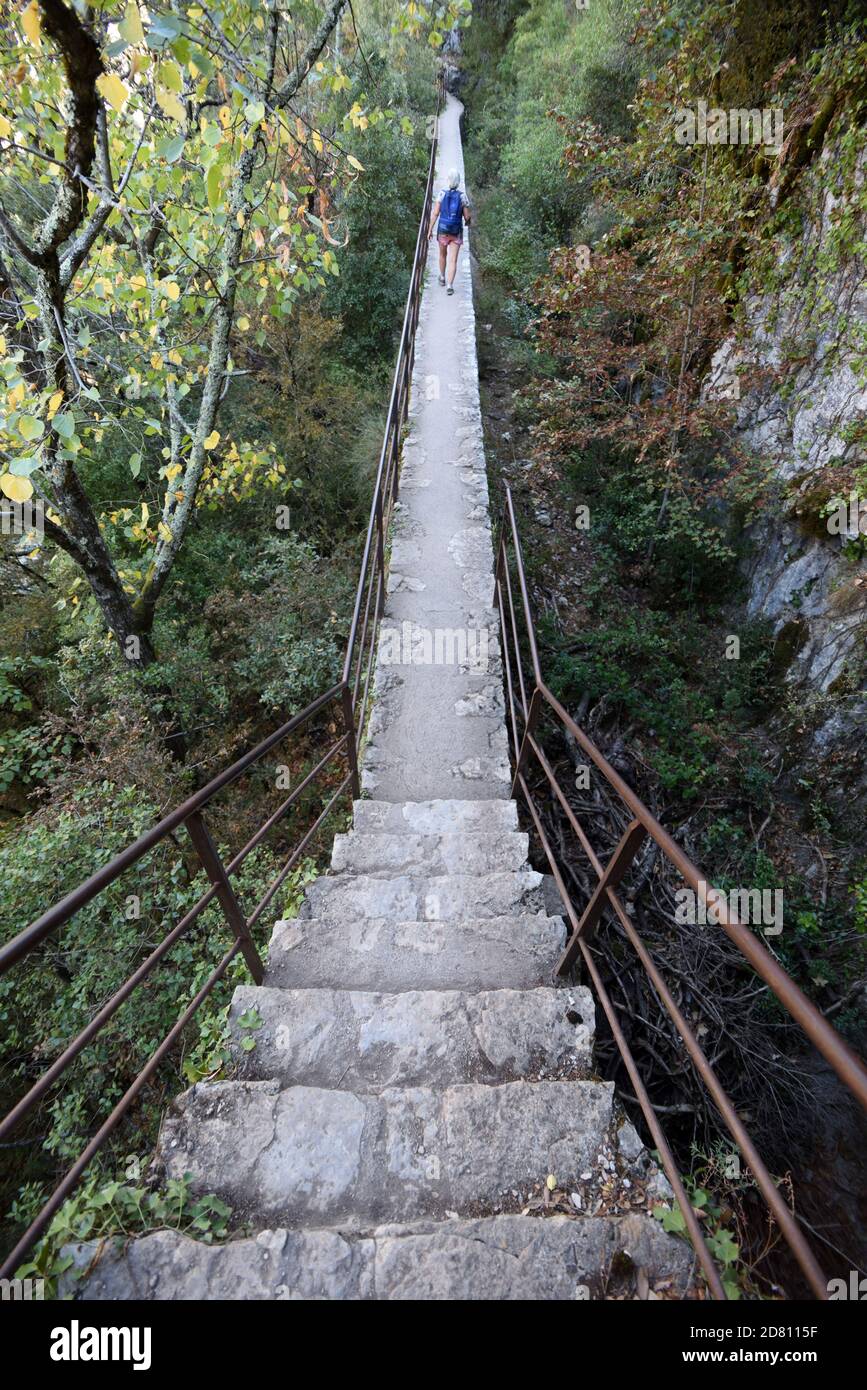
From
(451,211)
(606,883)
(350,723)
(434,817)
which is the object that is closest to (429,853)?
(434,817)

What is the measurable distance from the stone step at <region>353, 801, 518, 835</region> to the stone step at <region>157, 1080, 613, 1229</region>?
1.68 meters

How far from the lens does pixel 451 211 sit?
25.8ft

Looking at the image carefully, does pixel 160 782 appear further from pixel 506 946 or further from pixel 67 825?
pixel 506 946

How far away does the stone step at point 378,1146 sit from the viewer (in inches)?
65.7

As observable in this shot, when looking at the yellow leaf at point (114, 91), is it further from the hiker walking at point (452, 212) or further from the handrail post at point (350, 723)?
the hiker walking at point (452, 212)

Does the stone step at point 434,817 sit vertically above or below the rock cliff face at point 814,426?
below

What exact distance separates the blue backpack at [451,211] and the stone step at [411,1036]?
382 inches

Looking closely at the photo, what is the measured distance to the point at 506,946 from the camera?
2.57 m

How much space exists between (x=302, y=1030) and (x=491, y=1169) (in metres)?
0.81

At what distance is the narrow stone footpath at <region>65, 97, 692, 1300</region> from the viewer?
145cm

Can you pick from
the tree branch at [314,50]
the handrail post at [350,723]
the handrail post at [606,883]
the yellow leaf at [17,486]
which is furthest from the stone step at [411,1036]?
the tree branch at [314,50]

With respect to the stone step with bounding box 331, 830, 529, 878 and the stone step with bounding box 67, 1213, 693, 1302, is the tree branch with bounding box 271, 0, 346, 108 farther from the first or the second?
the stone step with bounding box 67, 1213, 693, 1302

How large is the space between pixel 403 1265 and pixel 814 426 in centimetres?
624

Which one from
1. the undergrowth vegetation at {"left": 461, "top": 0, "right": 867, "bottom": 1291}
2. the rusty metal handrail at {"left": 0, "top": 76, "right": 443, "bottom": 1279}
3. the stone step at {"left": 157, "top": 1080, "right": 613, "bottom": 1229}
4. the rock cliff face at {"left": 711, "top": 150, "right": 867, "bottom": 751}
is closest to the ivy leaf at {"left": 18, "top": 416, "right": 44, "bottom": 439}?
the rusty metal handrail at {"left": 0, "top": 76, "right": 443, "bottom": 1279}
